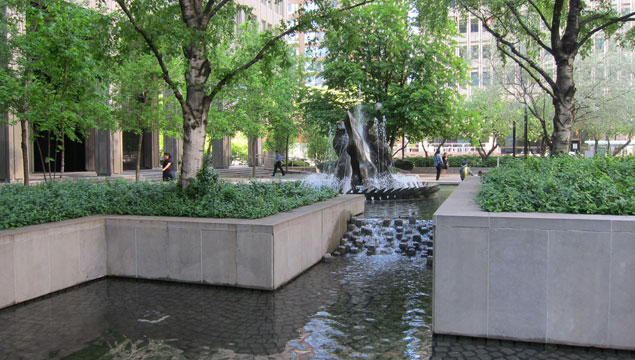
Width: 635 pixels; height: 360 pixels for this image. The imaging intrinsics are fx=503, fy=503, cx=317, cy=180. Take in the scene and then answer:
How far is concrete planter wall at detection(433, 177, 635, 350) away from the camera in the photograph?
16.9 feet

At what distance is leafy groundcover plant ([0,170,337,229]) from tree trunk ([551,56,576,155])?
772cm

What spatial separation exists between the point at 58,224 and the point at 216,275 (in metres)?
2.46

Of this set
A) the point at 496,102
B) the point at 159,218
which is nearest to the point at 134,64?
the point at 159,218

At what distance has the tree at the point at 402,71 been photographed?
2669 cm

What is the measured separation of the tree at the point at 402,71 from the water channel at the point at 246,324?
1973 cm

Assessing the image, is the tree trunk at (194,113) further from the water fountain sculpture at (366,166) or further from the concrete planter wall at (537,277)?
the water fountain sculpture at (366,166)

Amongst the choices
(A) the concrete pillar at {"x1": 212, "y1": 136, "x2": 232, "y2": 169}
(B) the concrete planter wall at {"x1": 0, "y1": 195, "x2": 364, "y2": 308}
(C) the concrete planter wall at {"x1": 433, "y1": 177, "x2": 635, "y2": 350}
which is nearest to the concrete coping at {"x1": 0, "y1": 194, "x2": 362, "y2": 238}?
(B) the concrete planter wall at {"x1": 0, "y1": 195, "x2": 364, "y2": 308}

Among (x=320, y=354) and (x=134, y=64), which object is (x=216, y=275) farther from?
(x=134, y=64)

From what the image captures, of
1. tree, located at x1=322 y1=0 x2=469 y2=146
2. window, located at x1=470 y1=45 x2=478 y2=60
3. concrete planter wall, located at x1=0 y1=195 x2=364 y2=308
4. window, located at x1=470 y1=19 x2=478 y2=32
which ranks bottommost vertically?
concrete planter wall, located at x1=0 y1=195 x2=364 y2=308

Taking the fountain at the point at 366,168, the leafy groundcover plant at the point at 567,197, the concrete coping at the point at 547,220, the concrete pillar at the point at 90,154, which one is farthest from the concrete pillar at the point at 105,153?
the concrete coping at the point at 547,220

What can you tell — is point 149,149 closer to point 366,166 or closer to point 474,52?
point 366,166

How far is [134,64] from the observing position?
762 inches

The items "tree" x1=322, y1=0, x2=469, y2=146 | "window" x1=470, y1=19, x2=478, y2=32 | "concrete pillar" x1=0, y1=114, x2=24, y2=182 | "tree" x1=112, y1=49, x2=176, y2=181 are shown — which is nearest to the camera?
"tree" x1=112, y1=49, x2=176, y2=181

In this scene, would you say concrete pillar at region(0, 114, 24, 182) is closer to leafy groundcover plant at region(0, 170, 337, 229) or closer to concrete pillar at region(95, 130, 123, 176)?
concrete pillar at region(95, 130, 123, 176)
